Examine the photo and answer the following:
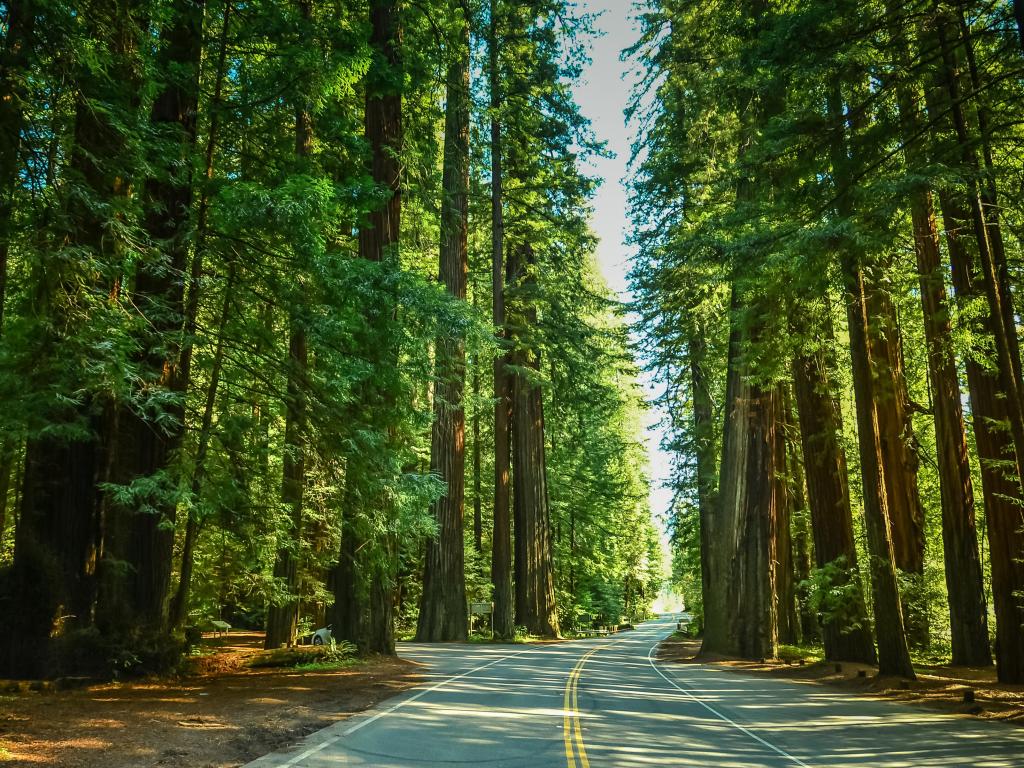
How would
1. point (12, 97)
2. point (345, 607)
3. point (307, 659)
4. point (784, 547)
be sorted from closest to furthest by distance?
point (12, 97) → point (307, 659) → point (345, 607) → point (784, 547)

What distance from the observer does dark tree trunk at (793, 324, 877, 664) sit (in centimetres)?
1662

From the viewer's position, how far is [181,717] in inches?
324

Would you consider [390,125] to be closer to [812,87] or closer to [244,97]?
[244,97]

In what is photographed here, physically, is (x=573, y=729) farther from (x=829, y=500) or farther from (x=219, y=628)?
(x=219, y=628)

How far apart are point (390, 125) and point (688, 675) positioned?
14521mm

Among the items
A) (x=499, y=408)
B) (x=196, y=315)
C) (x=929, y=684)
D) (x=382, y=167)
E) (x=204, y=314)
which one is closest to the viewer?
(x=196, y=315)

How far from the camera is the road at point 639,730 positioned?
7.21 meters

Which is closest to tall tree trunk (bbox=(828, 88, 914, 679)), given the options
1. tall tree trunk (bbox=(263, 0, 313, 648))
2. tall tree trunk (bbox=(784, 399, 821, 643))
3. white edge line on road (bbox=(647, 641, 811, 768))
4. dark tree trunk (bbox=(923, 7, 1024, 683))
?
dark tree trunk (bbox=(923, 7, 1024, 683))

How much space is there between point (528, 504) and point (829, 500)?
474 inches

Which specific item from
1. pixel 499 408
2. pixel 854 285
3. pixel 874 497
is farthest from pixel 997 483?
pixel 499 408

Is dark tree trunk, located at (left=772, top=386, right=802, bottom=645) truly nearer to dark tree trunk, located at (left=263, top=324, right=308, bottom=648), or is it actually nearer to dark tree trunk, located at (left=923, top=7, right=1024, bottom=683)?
dark tree trunk, located at (left=923, top=7, right=1024, bottom=683)

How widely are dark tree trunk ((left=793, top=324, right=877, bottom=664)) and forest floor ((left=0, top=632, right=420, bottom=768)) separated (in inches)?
409

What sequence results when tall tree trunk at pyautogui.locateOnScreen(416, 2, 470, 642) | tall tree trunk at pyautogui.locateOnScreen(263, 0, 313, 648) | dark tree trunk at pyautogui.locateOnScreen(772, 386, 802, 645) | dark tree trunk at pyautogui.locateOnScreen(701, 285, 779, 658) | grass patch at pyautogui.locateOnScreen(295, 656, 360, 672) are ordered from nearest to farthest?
1. tall tree trunk at pyautogui.locateOnScreen(263, 0, 313, 648)
2. grass patch at pyautogui.locateOnScreen(295, 656, 360, 672)
3. dark tree trunk at pyautogui.locateOnScreen(701, 285, 779, 658)
4. tall tree trunk at pyautogui.locateOnScreen(416, 2, 470, 642)
5. dark tree trunk at pyautogui.locateOnScreen(772, 386, 802, 645)

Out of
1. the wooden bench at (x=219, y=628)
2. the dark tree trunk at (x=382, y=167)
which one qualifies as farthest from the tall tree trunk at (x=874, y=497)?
the wooden bench at (x=219, y=628)
